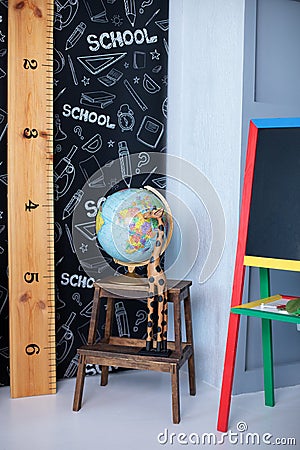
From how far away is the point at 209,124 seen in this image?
11.3 feet

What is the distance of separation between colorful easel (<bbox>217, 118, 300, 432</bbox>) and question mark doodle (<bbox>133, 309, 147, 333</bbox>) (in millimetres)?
965

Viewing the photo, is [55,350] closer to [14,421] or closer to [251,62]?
[14,421]

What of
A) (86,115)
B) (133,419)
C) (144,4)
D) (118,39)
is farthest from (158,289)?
(144,4)

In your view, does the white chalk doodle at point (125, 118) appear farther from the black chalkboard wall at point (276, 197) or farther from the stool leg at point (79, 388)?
the stool leg at point (79, 388)

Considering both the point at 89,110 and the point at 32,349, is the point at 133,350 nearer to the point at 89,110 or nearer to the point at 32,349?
the point at 32,349

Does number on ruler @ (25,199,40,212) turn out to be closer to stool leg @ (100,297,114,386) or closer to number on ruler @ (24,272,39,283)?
number on ruler @ (24,272,39,283)

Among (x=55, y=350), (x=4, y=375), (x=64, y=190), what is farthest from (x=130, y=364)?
(x=64, y=190)

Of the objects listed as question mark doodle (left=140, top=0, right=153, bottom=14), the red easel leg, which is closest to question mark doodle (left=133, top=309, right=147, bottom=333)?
the red easel leg

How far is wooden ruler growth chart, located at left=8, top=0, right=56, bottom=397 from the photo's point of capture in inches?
125

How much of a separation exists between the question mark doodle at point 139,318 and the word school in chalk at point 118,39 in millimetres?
1412

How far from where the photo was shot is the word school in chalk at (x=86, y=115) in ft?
11.1

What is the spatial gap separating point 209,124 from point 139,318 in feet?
3.66

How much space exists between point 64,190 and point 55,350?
80cm

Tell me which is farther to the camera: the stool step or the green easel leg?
the green easel leg
